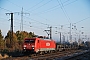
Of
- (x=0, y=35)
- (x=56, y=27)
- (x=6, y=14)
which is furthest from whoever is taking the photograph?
(x=56, y=27)

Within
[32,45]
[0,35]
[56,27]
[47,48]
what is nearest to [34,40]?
[32,45]

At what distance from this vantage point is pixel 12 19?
44281 millimetres

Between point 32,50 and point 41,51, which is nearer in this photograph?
point 32,50

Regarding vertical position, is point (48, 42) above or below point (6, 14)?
below

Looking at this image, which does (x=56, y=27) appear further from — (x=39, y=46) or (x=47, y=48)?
(x=39, y=46)

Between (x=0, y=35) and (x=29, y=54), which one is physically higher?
(x=0, y=35)

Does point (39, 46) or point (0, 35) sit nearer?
point (39, 46)

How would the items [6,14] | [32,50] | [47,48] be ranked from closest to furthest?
[32,50] → [47,48] → [6,14]

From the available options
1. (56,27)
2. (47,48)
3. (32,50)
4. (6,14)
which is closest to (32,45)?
(32,50)

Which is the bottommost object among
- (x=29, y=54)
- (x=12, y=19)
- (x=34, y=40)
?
(x=29, y=54)

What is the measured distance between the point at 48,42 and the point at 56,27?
3041 cm

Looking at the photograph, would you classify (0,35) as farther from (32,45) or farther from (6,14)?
(32,45)

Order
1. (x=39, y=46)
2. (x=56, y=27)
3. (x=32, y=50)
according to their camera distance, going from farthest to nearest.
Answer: (x=56, y=27), (x=39, y=46), (x=32, y=50)

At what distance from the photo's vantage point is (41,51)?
39.8 m
